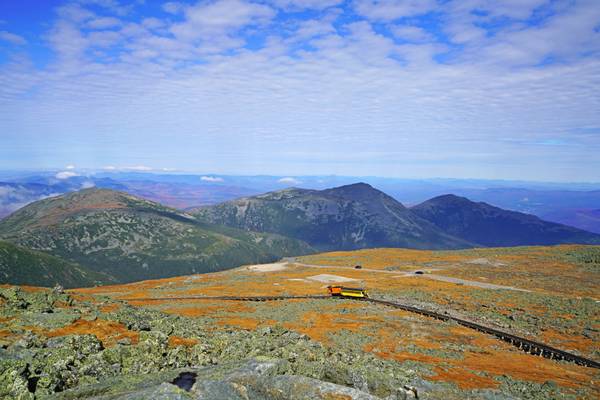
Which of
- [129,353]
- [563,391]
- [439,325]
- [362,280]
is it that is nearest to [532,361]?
[563,391]

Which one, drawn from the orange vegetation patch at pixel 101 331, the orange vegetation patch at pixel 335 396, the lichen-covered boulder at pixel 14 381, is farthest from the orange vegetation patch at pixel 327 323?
the lichen-covered boulder at pixel 14 381

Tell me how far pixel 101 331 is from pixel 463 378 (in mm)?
25597

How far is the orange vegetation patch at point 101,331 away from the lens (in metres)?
23.9

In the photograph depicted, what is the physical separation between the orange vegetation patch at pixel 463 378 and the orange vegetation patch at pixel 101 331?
2124 centimetres

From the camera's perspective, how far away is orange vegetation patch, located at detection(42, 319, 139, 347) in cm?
2391

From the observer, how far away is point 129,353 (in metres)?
19.3

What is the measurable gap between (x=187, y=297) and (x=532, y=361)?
51.1 m

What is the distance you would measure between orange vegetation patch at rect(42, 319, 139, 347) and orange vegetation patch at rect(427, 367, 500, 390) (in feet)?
69.7

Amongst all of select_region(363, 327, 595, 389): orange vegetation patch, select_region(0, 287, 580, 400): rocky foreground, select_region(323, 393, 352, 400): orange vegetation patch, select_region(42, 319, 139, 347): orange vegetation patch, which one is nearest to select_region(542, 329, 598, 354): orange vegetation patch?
select_region(363, 327, 595, 389): orange vegetation patch

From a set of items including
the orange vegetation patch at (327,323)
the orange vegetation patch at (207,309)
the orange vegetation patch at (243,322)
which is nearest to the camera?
the orange vegetation patch at (327,323)

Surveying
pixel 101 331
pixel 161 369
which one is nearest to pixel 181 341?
pixel 101 331

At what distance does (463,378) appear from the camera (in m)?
27.2

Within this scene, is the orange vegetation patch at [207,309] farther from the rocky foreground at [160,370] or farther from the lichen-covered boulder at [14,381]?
the lichen-covered boulder at [14,381]

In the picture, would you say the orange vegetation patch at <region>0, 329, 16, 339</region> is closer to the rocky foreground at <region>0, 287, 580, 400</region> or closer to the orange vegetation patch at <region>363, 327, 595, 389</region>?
the rocky foreground at <region>0, 287, 580, 400</region>
